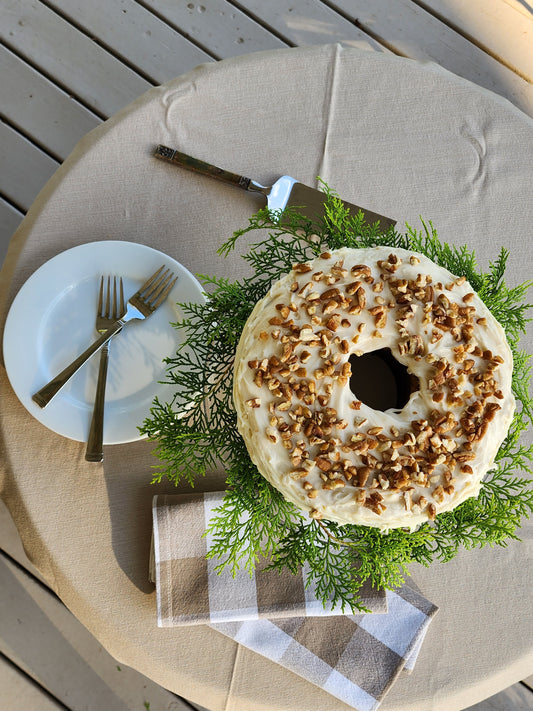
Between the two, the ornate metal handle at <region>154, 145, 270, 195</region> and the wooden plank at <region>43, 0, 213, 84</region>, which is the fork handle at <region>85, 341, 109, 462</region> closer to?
the ornate metal handle at <region>154, 145, 270, 195</region>

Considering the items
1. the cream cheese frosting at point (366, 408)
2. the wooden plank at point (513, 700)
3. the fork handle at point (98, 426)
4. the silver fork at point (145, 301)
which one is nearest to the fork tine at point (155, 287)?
the silver fork at point (145, 301)

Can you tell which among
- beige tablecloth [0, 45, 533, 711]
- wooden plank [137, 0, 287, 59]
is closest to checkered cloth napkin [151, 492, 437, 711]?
beige tablecloth [0, 45, 533, 711]

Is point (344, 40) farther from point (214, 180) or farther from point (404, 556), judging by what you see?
point (404, 556)

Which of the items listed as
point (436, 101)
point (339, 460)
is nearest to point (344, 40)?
point (436, 101)

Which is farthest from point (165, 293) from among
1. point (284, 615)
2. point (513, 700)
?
point (513, 700)

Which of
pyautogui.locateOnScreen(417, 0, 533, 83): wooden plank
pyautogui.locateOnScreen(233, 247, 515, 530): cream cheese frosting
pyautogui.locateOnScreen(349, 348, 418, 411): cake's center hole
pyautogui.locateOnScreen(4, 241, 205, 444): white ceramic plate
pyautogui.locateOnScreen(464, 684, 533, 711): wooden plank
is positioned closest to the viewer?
pyautogui.locateOnScreen(233, 247, 515, 530): cream cheese frosting

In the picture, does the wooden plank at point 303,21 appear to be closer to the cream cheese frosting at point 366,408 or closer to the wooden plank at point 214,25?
the wooden plank at point 214,25
